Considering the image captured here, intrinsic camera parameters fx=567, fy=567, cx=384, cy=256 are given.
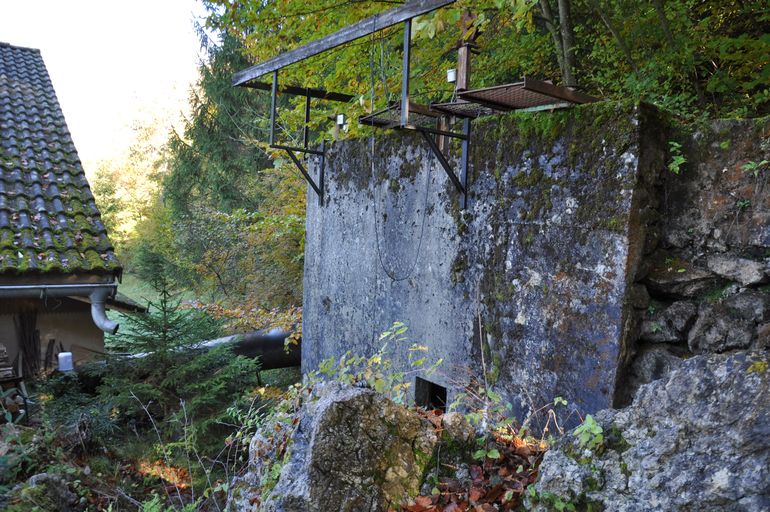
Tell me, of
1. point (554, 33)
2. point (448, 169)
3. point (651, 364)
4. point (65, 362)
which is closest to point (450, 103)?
point (448, 169)

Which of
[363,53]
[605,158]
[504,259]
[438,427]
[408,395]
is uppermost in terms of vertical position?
[363,53]

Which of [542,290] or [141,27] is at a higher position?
[141,27]

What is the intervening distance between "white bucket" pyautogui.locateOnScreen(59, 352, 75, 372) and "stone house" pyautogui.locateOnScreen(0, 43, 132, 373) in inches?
20.1

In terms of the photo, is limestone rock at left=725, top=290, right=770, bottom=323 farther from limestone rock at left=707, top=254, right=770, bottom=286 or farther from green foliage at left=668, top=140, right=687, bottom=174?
green foliage at left=668, top=140, right=687, bottom=174

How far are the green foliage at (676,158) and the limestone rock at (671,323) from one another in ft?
2.82

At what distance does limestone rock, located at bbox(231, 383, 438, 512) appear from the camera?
2.63m

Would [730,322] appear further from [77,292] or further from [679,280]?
[77,292]

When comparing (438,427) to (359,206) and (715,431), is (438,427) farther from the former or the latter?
(359,206)

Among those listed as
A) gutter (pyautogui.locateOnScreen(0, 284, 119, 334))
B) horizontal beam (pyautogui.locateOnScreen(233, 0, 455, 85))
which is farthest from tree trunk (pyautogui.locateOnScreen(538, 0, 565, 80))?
gutter (pyautogui.locateOnScreen(0, 284, 119, 334))

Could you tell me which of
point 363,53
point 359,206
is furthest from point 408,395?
point 363,53

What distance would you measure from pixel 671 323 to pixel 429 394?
2.38 meters

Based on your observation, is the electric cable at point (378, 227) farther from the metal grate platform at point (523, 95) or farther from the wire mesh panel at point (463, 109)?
the metal grate platform at point (523, 95)

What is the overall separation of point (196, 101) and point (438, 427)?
16.9 meters

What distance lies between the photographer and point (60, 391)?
21.3 feet
